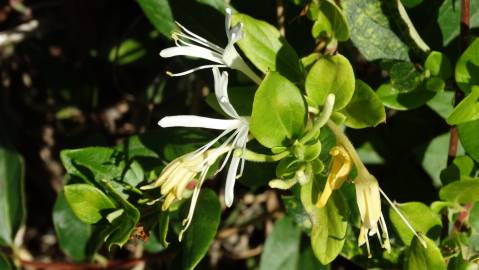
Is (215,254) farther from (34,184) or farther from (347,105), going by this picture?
(347,105)

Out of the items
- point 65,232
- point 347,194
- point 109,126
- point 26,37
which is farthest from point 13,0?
point 347,194

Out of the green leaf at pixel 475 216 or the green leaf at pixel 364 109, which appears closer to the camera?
the green leaf at pixel 364 109

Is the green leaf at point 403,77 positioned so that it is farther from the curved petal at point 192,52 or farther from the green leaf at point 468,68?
the curved petal at point 192,52

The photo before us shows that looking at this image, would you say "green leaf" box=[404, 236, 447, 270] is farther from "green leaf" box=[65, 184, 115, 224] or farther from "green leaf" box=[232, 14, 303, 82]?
"green leaf" box=[65, 184, 115, 224]

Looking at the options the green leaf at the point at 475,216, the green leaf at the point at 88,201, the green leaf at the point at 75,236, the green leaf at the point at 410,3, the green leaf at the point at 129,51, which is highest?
the green leaf at the point at 410,3

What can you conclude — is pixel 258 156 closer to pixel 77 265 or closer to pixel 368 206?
pixel 368 206

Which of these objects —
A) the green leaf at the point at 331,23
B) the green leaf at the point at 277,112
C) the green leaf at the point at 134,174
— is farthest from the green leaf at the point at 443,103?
the green leaf at the point at 134,174
